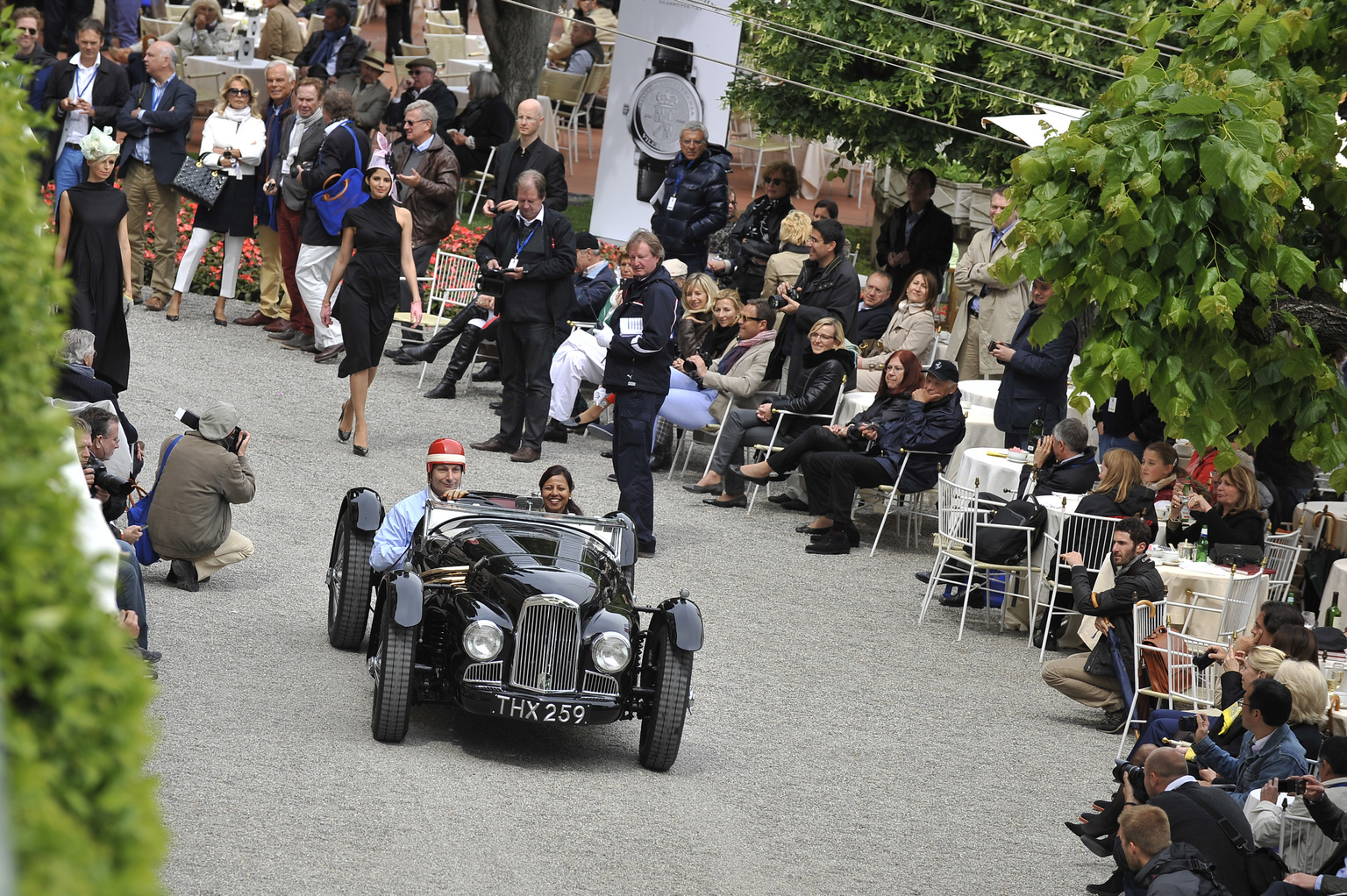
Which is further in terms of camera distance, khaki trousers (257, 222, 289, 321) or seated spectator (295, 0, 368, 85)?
seated spectator (295, 0, 368, 85)

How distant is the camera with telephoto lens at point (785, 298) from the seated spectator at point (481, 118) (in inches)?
204

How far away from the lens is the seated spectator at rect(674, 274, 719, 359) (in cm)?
1372

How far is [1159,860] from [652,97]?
13131mm

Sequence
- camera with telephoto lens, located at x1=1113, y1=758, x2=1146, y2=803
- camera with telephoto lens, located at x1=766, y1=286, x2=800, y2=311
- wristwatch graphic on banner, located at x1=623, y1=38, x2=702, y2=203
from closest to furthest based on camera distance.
A: camera with telephoto lens, located at x1=1113, y1=758, x2=1146, y2=803 → camera with telephoto lens, located at x1=766, y1=286, x2=800, y2=311 → wristwatch graphic on banner, located at x1=623, y1=38, x2=702, y2=203

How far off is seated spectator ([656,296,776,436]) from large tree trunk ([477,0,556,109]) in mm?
7527

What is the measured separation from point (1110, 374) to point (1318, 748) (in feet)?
7.06

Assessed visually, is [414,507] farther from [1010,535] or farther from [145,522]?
[1010,535]

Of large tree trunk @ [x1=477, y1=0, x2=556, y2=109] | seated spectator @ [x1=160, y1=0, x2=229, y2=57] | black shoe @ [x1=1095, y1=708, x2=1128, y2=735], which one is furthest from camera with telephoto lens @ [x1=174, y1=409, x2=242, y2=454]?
seated spectator @ [x1=160, y1=0, x2=229, y2=57]

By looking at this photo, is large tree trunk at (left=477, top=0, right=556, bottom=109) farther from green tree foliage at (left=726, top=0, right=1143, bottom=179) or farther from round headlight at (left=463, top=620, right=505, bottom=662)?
round headlight at (left=463, top=620, right=505, bottom=662)

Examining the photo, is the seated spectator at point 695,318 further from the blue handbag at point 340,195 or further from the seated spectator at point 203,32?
the seated spectator at point 203,32

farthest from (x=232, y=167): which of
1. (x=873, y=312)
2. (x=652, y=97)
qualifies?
(x=873, y=312)

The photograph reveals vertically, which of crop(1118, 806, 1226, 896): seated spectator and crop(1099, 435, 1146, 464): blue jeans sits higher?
crop(1099, 435, 1146, 464): blue jeans

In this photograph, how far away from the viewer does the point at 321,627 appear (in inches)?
351

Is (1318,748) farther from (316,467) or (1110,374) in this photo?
(316,467)
